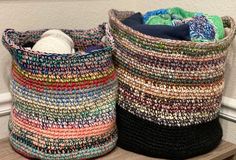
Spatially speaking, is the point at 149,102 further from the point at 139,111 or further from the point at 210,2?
the point at 210,2

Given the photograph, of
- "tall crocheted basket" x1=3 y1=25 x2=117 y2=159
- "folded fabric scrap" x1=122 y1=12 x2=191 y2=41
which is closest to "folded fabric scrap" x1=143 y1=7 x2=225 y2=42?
"folded fabric scrap" x1=122 y1=12 x2=191 y2=41

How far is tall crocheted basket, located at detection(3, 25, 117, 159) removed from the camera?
0.69 m

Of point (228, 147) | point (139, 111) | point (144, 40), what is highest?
point (144, 40)

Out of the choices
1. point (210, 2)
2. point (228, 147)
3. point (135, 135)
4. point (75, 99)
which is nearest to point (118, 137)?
point (135, 135)

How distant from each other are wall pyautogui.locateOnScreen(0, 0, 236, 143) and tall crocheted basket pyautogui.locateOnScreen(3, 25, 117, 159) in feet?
0.40

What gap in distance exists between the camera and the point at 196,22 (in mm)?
780

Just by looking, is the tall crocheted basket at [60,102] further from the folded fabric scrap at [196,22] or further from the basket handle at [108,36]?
the folded fabric scrap at [196,22]

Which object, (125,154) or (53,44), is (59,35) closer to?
(53,44)

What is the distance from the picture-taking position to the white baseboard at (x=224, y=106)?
0.87 metres

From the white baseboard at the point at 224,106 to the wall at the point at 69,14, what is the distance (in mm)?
15

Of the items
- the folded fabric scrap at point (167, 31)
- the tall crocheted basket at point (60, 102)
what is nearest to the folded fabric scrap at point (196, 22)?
the folded fabric scrap at point (167, 31)

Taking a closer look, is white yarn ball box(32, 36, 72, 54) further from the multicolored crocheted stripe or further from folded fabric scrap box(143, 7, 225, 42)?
folded fabric scrap box(143, 7, 225, 42)

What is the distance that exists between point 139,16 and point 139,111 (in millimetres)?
243

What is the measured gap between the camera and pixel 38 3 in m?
0.89
